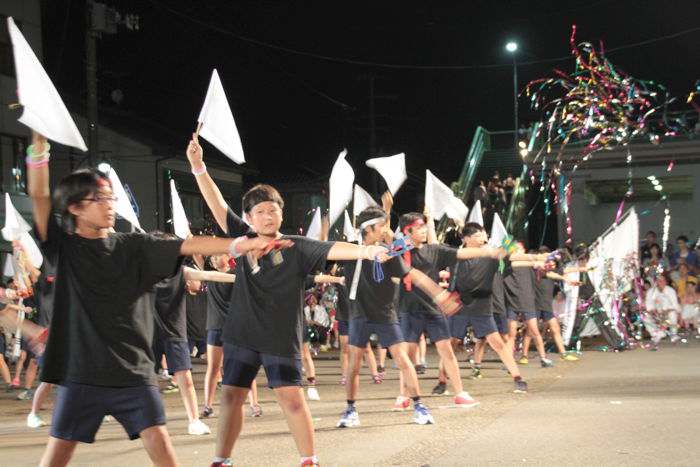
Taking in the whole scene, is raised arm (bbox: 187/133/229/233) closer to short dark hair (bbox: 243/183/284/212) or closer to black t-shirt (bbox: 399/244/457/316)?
short dark hair (bbox: 243/183/284/212)

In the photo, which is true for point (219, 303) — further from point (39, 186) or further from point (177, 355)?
point (39, 186)

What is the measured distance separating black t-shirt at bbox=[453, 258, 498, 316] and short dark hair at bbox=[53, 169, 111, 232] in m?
7.42

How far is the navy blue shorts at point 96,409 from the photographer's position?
4.44 meters

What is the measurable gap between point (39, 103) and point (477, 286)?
7509 mm

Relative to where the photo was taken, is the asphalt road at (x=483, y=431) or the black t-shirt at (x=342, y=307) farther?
the black t-shirt at (x=342, y=307)

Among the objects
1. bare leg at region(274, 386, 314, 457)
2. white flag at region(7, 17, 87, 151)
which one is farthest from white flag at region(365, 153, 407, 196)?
white flag at region(7, 17, 87, 151)

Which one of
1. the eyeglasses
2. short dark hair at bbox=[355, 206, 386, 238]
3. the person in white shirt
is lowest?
the person in white shirt

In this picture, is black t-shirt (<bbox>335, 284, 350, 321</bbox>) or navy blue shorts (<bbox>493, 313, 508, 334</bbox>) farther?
navy blue shorts (<bbox>493, 313, 508, 334</bbox>)

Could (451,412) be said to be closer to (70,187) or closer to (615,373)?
(615,373)

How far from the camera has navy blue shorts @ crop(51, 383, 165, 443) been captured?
4441 millimetres

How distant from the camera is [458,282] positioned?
11805 mm

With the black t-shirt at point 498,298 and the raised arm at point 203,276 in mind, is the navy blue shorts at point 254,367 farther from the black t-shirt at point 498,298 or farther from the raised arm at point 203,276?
the black t-shirt at point 498,298

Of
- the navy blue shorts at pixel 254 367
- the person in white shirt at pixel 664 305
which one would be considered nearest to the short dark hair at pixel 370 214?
the navy blue shorts at pixel 254 367

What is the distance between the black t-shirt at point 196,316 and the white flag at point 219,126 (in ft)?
20.7
